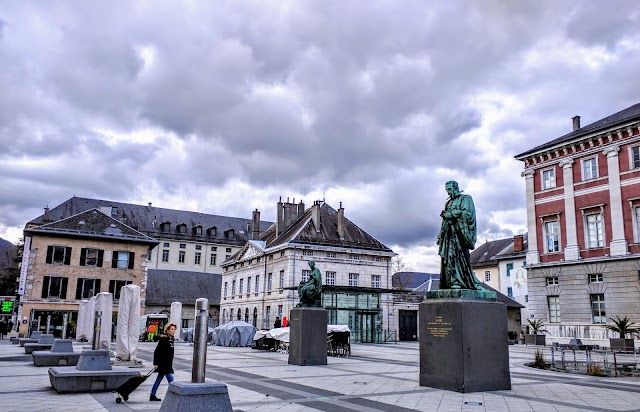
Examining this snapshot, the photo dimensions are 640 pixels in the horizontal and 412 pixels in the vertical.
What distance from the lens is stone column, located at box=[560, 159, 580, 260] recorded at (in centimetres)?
3453

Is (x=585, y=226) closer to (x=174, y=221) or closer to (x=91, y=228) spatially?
(x=91, y=228)

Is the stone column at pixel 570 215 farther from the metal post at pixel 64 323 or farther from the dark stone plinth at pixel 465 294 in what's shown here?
the metal post at pixel 64 323

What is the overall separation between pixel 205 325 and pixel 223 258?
80.5m

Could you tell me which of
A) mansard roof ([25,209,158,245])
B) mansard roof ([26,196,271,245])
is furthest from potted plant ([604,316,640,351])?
mansard roof ([26,196,271,245])

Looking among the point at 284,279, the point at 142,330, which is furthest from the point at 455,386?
the point at 142,330

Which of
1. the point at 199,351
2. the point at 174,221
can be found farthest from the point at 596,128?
the point at 174,221

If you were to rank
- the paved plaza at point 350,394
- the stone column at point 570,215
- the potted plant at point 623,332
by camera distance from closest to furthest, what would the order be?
the paved plaza at point 350,394, the potted plant at point 623,332, the stone column at point 570,215

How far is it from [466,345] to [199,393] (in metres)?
7.35

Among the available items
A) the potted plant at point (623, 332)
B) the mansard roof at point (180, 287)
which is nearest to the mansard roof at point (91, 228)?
the mansard roof at point (180, 287)

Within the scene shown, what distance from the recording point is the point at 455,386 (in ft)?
37.9

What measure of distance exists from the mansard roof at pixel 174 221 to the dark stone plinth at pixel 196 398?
2909 inches

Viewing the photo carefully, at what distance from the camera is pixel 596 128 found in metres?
33.4

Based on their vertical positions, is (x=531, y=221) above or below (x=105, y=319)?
above

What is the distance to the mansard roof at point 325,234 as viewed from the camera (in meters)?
46.2
